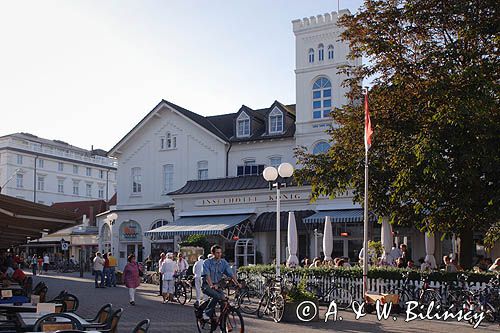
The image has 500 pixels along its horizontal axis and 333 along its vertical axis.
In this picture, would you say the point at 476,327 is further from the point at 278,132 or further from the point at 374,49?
the point at 278,132

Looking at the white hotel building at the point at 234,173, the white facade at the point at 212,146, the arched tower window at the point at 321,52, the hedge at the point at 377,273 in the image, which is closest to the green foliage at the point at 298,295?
the hedge at the point at 377,273

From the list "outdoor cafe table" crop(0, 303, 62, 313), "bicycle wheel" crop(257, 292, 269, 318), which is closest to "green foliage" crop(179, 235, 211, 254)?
"bicycle wheel" crop(257, 292, 269, 318)

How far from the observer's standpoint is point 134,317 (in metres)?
17.7

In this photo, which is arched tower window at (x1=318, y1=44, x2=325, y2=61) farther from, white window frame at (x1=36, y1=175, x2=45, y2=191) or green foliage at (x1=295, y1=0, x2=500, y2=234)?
white window frame at (x1=36, y1=175, x2=45, y2=191)

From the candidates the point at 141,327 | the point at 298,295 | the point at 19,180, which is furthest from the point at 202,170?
the point at 19,180

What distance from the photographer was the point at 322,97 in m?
38.1

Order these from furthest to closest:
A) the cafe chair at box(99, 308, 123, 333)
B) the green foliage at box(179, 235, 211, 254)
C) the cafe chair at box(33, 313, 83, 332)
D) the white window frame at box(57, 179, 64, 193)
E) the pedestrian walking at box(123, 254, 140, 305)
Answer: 1. the white window frame at box(57, 179, 64, 193)
2. the green foliage at box(179, 235, 211, 254)
3. the pedestrian walking at box(123, 254, 140, 305)
4. the cafe chair at box(99, 308, 123, 333)
5. the cafe chair at box(33, 313, 83, 332)

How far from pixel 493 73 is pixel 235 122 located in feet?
82.0

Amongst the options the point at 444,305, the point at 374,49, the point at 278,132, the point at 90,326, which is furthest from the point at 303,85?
the point at 90,326

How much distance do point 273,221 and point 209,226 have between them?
3.48m

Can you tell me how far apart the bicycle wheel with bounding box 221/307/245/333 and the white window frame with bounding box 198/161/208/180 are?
29549mm

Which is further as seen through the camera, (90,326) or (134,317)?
(134,317)

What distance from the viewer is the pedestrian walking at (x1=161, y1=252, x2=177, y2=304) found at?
22.4 meters

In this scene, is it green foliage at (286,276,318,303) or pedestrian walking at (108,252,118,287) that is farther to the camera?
pedestrian walking at (108,252,118,287)
